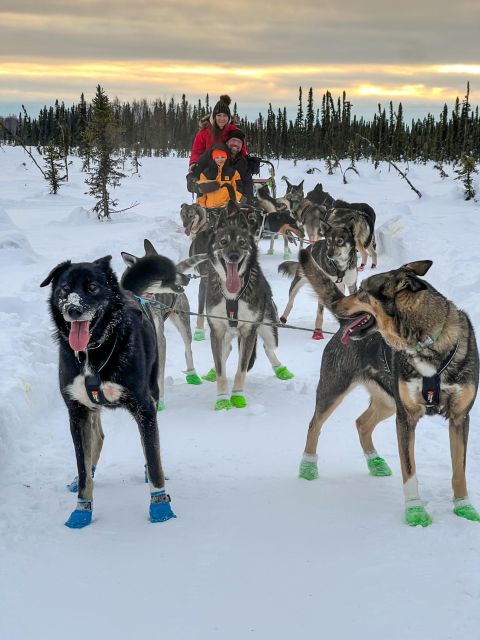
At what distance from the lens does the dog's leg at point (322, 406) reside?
354cm

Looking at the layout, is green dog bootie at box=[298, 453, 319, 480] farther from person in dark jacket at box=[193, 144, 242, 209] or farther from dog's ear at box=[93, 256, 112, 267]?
person in dark jacket at box=[193, 144, 242, 209]

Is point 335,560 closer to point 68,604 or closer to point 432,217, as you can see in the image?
point 68,604

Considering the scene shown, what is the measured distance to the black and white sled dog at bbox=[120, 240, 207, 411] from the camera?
3952 mm

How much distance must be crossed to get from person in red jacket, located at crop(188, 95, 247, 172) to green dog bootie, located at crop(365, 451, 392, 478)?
570cm

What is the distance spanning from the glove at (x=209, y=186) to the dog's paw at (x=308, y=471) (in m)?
5.54

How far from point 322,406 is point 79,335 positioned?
1314 millimetres

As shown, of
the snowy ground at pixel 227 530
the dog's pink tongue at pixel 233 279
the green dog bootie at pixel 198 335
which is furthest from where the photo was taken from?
the green dog bootie at pixel 198 335

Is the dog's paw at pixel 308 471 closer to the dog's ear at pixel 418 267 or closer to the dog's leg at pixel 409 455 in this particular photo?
the dog's leg at pixel 409 455

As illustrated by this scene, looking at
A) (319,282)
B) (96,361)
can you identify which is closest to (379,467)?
(319,282)

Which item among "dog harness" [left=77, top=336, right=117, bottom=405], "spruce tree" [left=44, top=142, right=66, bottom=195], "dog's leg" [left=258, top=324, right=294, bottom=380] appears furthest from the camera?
"spruce tree" [left=44, top=142, right=66, bottom=195]

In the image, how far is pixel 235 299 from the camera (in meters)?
5.16

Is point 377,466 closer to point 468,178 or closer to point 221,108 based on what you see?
point 221,108

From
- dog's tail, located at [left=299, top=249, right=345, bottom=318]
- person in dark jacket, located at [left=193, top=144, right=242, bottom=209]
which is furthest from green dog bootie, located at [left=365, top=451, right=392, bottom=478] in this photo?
person in dark jacket, located at [left=193, top=144, right=242, bottom=209]

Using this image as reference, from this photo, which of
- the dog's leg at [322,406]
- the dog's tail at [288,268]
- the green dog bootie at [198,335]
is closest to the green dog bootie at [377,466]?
the dog's leg at [322,406]
